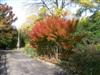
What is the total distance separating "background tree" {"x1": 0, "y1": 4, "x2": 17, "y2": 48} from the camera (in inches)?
1549

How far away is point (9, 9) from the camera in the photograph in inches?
1649

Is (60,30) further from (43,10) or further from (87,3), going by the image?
(43,10)

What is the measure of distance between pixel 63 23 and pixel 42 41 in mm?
4285

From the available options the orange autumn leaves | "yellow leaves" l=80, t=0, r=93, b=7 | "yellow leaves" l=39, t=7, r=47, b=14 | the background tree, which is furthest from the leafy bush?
the background tree

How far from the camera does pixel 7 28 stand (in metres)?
39.5

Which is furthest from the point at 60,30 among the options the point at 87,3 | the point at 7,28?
the point at 7,28

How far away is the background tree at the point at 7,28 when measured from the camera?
129 feet

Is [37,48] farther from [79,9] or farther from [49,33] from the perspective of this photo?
[79,9]

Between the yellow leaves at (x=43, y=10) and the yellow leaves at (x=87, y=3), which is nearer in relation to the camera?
the yellow leaves at (x=87, y=3)

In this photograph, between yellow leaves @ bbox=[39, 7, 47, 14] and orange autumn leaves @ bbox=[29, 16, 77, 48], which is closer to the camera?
orange autumn leaves @ bbox=[29, 16, 77, 48]

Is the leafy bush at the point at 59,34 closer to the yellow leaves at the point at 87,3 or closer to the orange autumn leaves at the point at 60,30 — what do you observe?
the orange autumn leaves at the point at 60,30

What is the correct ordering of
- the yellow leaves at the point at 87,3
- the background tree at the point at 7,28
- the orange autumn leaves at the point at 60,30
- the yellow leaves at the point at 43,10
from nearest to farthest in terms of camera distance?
the orange autumn leaves at the point at 60,30
the yellow leaves at the point at 87,3
the yellow leaves at the point at 43,10
the background tree at the point at 7,28

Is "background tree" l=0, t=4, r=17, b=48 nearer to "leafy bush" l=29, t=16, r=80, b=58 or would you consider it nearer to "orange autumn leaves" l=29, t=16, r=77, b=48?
"leafy bush" l=29, t=16, r=80, b=58

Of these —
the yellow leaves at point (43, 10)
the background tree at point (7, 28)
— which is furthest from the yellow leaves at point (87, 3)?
the background tree at point (7, 28)
